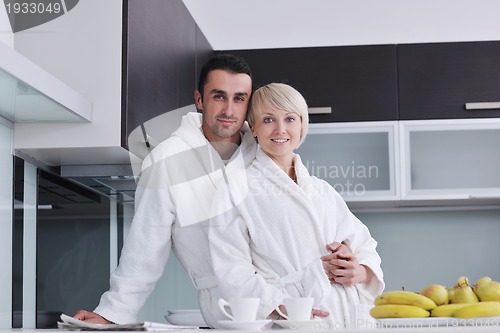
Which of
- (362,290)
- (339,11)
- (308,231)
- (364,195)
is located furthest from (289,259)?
(339,11)

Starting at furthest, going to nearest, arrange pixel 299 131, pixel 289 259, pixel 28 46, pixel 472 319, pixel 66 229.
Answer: pixel 66 229 < pixel 28 46 < pixel 299 131 < pixel 289 259 < pixel 472 319

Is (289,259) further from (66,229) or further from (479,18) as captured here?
(479,18)

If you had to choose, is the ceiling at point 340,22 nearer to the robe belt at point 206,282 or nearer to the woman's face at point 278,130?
the woman's face at point 278,130

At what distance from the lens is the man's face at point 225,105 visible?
274 centimetres

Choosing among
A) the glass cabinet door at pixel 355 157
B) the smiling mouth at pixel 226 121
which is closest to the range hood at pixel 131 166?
the smiling mouth at pixel 226 121

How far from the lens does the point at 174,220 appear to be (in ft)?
8.62

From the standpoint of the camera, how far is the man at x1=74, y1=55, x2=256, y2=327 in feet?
8.14

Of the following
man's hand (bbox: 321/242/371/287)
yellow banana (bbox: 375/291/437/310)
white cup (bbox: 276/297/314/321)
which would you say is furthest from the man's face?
yellow banana (bbox: 375/291/437/310)

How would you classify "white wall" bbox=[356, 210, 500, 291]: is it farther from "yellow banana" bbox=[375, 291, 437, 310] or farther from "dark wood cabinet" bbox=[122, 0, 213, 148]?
"yellow banana" bbox=[375, 291, 437, 310]

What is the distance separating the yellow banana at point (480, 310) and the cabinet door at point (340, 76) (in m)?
2.38

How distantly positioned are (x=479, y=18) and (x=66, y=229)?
2.38 meters

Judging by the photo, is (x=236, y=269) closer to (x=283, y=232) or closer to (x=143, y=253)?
(x=283, y=232)

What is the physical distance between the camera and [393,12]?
14.2 feet

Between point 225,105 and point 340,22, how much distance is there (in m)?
1.76
